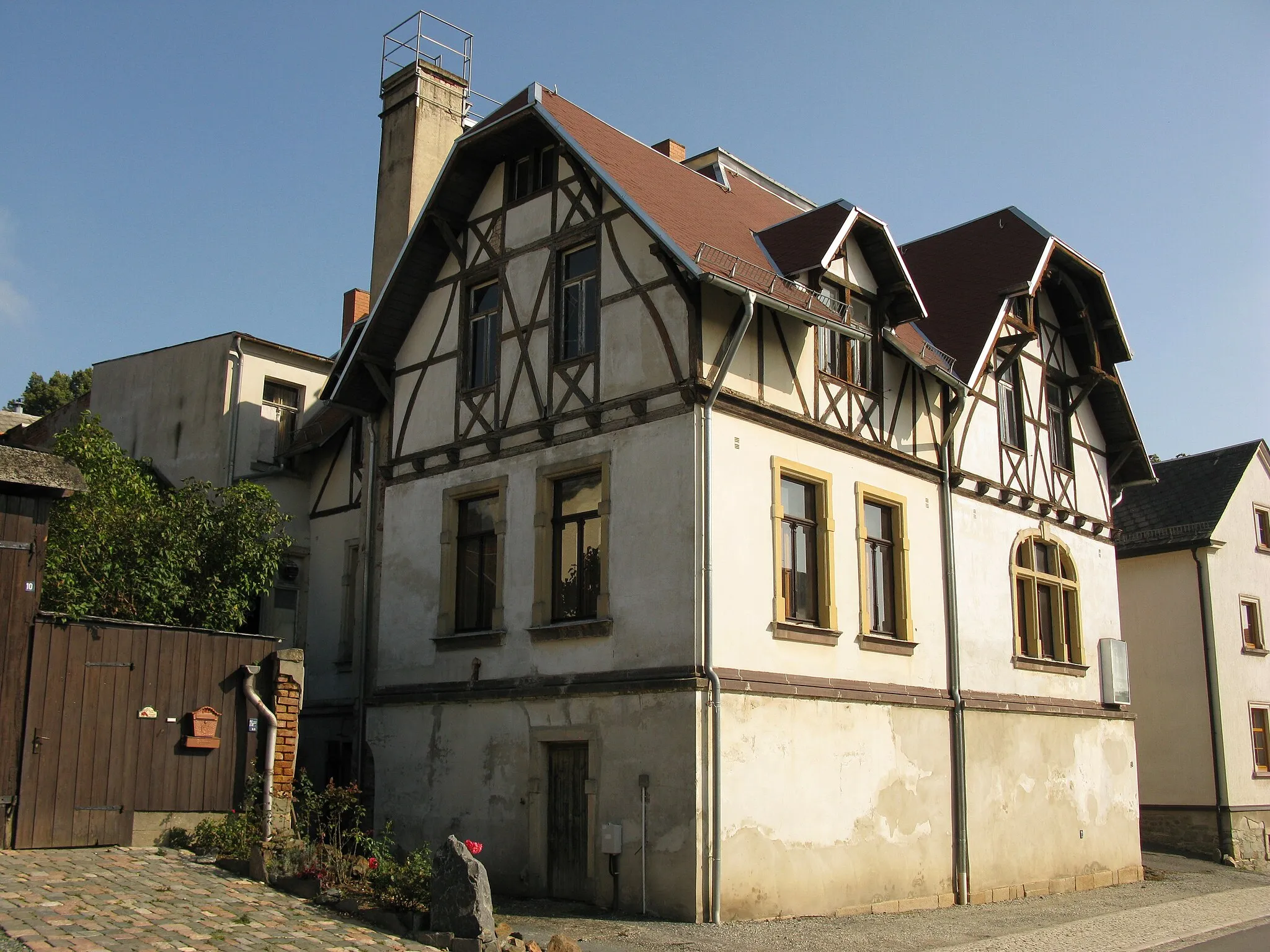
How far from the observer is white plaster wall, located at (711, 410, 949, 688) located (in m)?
14.0

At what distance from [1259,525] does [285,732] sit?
23983 mm

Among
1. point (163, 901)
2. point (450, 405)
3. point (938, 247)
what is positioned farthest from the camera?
point (938, 247)

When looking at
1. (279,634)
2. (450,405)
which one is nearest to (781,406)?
(450,405)

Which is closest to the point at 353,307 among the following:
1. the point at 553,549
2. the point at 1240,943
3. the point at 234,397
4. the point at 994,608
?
the point at 234,397

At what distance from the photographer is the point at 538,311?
53.7 feet

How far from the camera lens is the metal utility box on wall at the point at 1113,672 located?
832 inches

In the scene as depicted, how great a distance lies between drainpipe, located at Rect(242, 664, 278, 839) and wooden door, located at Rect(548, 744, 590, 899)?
3323 millimetres

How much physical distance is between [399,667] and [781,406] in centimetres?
660

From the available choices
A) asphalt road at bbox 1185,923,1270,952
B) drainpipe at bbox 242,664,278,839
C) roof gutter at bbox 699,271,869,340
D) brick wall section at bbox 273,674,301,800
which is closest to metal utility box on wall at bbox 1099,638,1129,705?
asphalt road at bbox 1185,923,1270,952

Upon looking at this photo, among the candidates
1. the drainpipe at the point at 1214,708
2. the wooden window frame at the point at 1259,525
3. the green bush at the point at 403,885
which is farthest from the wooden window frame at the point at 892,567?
the wooden window frame at the point at 1259,525

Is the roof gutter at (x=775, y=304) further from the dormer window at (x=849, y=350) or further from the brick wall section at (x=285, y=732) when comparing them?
the brick wall section at (x=285, y=732)

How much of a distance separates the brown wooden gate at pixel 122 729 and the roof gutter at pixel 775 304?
654 centimetres

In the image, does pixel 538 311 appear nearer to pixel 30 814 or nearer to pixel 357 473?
pixel 357 473

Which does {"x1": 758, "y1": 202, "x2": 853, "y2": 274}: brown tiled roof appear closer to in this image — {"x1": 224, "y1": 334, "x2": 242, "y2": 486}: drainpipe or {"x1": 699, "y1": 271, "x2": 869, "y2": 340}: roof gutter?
{"x1": 699, "y1": 271, "x2": 869, "y2": 340}: roof gutter
